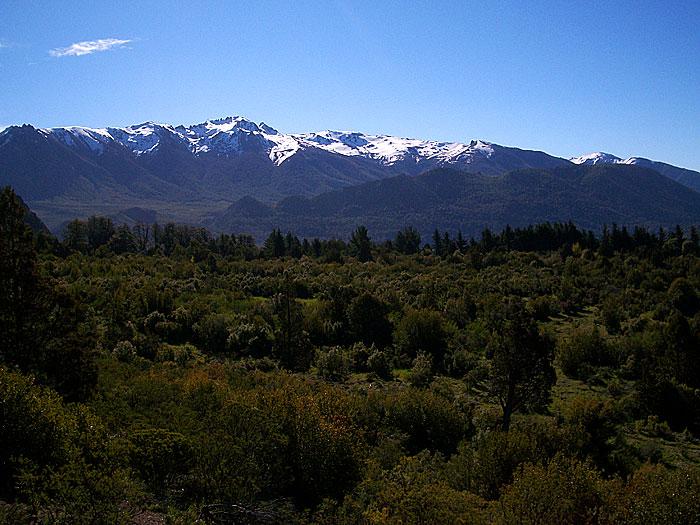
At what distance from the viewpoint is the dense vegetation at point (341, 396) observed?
1504 cm

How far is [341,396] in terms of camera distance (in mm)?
26156

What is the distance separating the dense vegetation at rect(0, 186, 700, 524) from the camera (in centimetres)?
1504

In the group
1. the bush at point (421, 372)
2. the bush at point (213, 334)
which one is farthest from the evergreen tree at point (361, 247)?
the bush at point (421, 372)

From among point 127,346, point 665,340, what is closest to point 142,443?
point 127,346

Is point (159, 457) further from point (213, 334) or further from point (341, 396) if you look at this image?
point (213, 334)

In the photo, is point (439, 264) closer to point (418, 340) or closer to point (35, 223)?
point (418, 340)

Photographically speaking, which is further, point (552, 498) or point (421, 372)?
point (421, 372)

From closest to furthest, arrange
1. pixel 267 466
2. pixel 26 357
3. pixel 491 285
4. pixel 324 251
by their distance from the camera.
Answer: pixel 267 466, pixel 26 357, pixel 491 285, pixel 324 251

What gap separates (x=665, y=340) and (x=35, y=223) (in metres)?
122

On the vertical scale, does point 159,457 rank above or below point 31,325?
below

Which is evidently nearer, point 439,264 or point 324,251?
point 439,264

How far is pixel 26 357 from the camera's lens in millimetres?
23266

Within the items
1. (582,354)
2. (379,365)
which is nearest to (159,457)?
(379,365)

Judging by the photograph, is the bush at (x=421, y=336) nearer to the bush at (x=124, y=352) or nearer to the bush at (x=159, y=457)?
the bush at (x=124, y=352)
